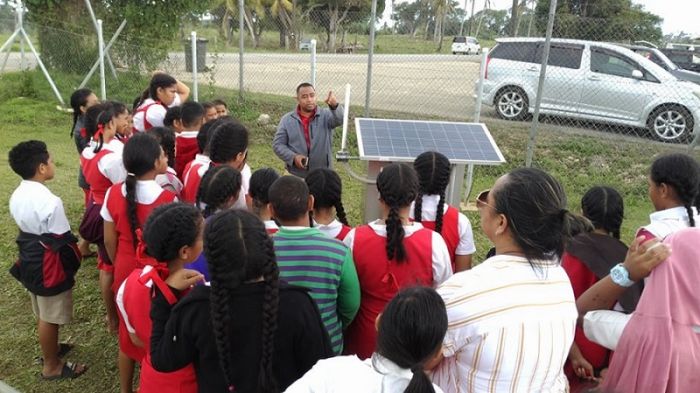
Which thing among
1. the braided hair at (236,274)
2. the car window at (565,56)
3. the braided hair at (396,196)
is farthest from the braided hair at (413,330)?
the car window at (565,56)

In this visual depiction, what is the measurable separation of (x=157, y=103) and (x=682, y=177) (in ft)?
13.6

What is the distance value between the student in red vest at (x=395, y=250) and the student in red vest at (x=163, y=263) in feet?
2.26

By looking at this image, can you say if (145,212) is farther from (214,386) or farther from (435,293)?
(435,293)

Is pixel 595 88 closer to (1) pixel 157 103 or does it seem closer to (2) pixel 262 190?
(1) pixel 157 103

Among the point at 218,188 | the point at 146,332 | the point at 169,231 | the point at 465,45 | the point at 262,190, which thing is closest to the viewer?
the point at 169,231

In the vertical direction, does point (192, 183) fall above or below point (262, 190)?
below

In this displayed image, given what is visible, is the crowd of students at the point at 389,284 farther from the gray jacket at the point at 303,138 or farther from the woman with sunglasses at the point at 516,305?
the gray jacket at the point at 303,138

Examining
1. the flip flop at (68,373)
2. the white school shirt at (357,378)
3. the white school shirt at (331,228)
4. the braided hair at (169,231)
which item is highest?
the braided hair at (169,231)

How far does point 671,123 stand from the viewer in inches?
313

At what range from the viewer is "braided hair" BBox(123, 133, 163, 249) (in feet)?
9.55

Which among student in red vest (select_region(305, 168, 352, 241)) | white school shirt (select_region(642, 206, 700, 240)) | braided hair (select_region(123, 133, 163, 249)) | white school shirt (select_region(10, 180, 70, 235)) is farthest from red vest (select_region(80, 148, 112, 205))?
white school shirt (select_region(642, 206, 700, 240))

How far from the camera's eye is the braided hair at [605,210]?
2.41 m

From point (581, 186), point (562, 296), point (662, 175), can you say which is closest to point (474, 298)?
point (562, 296)

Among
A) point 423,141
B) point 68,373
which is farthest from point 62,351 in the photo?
point 423,141
